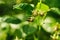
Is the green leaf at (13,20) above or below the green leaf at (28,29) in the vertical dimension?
above

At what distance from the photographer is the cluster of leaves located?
3.49 ft

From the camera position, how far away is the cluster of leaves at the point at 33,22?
106cm

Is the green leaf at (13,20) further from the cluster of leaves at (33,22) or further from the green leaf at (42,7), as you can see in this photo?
the green leaf at (42,7)

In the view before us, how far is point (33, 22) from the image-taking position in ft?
3.54

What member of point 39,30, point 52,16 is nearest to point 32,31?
point 39,30

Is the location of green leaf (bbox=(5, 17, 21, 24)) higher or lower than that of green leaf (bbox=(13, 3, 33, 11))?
lower

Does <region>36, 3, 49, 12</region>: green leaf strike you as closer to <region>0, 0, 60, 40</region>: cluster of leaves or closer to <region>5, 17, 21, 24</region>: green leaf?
<region>0, 0, 60, 40</region>: cluster of leaves

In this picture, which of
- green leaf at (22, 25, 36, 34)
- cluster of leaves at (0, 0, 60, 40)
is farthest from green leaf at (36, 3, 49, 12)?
green leaf at (22, 25, 36, 34)

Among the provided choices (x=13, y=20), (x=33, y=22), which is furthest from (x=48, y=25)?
(x=13, y=20)

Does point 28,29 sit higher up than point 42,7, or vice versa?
point 42,7

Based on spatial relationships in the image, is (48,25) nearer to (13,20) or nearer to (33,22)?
(33,22)

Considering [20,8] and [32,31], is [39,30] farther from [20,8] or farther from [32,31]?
[20,8]

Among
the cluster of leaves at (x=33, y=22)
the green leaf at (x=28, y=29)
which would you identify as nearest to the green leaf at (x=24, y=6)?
the cluster of leaves at (x=33, y=22)

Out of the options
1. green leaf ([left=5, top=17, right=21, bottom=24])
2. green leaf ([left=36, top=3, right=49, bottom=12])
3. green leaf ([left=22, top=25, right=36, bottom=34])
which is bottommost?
green leaf ([left=22, top=25, right=36, bottom=34])
